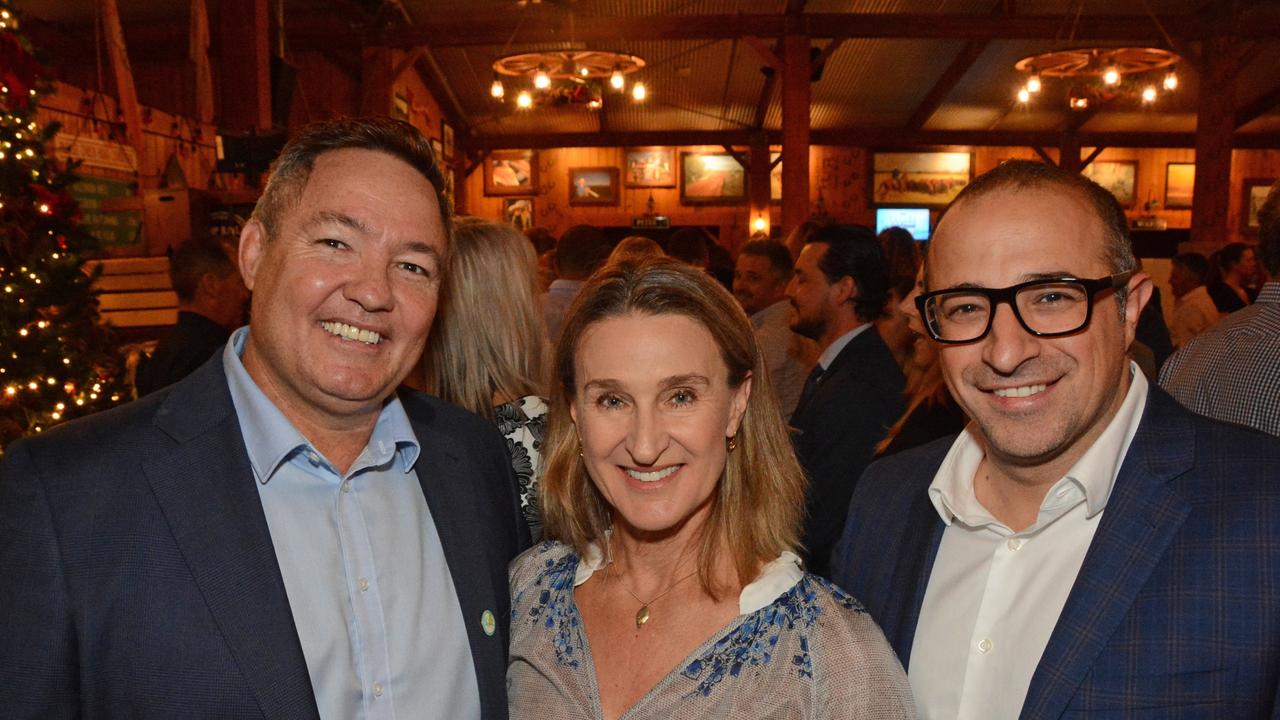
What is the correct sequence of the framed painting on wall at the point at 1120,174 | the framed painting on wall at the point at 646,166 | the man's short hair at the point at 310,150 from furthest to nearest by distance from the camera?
1. the framed painting on wall at the point at 1120,174
2. the framed painting on wall at the point at 646,166
3. the man's short hair at the point at 310,150

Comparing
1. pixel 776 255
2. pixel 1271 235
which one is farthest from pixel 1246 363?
pixel 776 255

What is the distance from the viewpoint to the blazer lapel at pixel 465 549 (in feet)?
5.79

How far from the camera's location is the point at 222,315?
4.53 m

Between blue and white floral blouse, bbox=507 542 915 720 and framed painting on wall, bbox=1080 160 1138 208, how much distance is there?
19.3m

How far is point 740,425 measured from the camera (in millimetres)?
1966

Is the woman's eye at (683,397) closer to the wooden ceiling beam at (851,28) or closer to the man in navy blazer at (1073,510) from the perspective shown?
the man in navy blazer at (1073,510)

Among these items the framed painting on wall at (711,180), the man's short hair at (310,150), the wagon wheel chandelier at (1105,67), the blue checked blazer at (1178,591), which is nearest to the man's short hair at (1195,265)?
A: the wagon wheel chandelier at (1105,67)

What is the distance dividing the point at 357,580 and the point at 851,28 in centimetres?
1260

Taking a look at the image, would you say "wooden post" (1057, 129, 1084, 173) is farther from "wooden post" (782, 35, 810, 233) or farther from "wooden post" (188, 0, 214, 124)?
"wooden post" (188, 0, 214, 124)

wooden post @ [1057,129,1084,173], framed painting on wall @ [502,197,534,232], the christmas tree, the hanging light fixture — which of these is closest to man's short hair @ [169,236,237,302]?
the christmas tree

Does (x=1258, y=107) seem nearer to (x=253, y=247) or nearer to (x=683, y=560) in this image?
(x=683, y=560)

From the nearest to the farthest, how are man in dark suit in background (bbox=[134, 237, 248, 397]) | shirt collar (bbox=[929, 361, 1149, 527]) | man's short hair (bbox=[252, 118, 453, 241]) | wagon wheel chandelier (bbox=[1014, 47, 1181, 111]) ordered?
shirt collar (bbox=[929, 361, 1149, 527]) → man's short hair (bbox=[252, 118, 453, 241]) → man in dark suit in background (bbox=[134, 237, 248, 397]) → wagon wheel chandelier (bbox=[1014, 47, 1181, 111])

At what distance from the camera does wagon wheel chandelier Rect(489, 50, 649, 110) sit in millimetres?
10633

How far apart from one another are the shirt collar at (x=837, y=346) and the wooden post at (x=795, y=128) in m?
8.98
